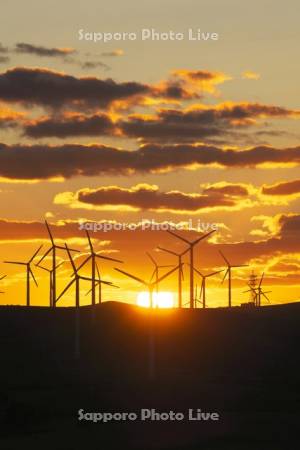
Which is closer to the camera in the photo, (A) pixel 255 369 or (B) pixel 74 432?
(B) pixel 74 432

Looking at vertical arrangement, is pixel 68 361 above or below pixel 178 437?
above

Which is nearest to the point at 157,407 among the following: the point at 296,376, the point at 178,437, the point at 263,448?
the point at 178,437

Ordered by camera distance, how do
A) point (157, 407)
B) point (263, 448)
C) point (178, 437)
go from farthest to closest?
point (157, 407)
point (178, 437)
point (263, 448)

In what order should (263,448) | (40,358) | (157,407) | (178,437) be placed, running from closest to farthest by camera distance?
(263,448)
(178,437)
(157,407)
(40,358)

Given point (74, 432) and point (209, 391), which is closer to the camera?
point (74, 432)

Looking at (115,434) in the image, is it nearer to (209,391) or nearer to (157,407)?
(157,407)

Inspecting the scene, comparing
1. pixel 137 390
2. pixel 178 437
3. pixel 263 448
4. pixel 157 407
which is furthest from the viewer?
pixel 137 390

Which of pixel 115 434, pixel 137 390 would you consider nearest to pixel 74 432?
pixel 115 434

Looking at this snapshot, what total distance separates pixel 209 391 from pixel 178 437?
3474 cm

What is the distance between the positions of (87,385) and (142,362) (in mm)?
33542

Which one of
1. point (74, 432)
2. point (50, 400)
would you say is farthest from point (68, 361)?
point (74, 432)

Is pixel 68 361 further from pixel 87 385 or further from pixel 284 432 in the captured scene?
pixel 284 432

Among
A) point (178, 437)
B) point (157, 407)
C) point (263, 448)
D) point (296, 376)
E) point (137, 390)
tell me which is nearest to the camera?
point (263, 448)

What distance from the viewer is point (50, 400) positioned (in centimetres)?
13750
